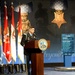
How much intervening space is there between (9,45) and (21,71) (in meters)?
1.47

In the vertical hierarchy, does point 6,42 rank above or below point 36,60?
above

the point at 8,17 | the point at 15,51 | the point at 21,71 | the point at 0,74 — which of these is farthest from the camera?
the point at 8,17

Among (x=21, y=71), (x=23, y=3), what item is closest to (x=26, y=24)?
(x=23, y=3)

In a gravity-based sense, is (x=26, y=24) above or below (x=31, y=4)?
below

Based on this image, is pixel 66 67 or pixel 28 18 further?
pixel 28 18

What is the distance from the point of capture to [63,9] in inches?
521

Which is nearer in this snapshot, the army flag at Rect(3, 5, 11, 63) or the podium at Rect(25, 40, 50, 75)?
the podium at Rect(25, 40, 50, 75)

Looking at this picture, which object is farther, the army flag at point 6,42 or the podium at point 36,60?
the army flag at point 6,42

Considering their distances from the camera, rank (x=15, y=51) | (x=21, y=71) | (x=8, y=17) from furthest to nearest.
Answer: (x=8, y=17) → (x=15, y=51) → (x=21, y=71)

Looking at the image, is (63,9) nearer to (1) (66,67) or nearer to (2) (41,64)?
(1) (66,67)

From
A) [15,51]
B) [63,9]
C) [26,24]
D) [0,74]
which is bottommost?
[0,74]

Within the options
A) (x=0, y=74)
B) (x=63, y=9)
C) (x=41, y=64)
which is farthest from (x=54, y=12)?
(x=41, y=64)

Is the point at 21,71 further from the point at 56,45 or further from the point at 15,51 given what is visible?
the point at 56,45

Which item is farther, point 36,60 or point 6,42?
point 6,42
